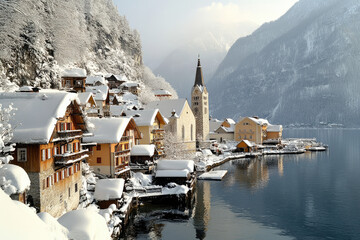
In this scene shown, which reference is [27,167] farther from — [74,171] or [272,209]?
[272,209]

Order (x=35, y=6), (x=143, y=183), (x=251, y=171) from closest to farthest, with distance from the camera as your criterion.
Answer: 1. (x=143, y=183)
2. (x=35, y=6)
3. (x=251, y=171)

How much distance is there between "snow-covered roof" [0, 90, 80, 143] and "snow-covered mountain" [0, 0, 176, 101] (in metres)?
14.5

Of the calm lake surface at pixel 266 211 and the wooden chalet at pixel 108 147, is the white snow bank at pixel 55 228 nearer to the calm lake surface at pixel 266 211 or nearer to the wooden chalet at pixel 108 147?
the calm lake surface at pixel 266 211

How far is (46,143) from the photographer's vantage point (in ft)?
84.8

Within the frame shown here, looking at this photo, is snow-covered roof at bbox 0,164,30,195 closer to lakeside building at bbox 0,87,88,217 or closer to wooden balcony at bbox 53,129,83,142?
lakeside building at bbox 0,87,88,217

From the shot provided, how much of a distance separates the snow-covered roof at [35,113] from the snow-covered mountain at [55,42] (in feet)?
47.7

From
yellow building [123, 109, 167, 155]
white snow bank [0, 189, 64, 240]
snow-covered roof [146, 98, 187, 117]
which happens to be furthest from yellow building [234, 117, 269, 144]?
white snow bank [0, 189, 64, 240]

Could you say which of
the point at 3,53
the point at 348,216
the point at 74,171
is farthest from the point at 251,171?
A: the point at 3,53

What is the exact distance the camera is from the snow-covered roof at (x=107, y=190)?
3659cm

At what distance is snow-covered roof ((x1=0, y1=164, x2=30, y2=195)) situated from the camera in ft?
66.0

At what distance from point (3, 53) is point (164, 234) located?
2836 cm

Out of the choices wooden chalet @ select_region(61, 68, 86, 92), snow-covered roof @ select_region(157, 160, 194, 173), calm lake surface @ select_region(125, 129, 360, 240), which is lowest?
calm lake surface @ select_region(125, 129, 360, 240)

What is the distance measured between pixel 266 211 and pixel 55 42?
175 ft

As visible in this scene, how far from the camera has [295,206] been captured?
1823 inches
